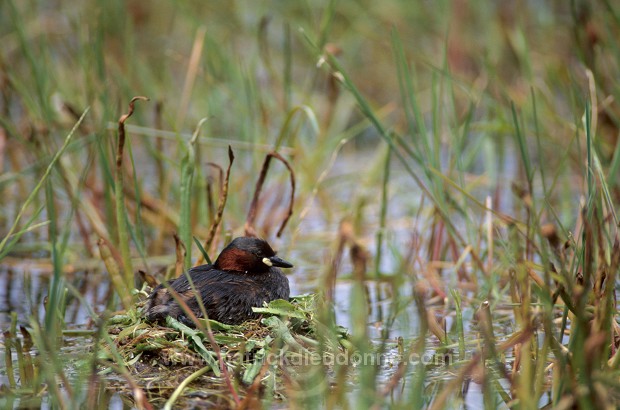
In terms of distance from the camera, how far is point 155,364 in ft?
12.6

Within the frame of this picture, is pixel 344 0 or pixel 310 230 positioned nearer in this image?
pixel 310 230

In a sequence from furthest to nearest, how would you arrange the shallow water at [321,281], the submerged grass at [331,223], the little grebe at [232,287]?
the shallow water at [321,281]
the little grebe at [232,287]
the submerged grass at [331,223]

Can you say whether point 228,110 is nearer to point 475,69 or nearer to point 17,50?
point 17,50

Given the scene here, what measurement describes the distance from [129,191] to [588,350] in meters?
3.78

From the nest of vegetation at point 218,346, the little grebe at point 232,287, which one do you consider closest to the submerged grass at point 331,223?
the nest of vegetation at point 218,346

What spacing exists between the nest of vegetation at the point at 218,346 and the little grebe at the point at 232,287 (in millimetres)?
80

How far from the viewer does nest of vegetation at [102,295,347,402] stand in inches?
144

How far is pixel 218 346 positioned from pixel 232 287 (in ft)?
1.76

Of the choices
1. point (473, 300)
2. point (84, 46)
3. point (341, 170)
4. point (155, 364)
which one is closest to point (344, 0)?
point (341, 170)

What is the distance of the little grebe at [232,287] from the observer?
4.05 meters

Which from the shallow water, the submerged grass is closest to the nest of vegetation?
the submerged grass

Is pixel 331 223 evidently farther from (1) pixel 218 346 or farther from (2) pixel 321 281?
(1) pixel 218 346

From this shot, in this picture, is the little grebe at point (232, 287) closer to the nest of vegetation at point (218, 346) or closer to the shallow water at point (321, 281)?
the nest of vegetation at point (218, 346)

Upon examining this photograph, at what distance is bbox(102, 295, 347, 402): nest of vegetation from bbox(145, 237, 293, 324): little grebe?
0.26 feet
